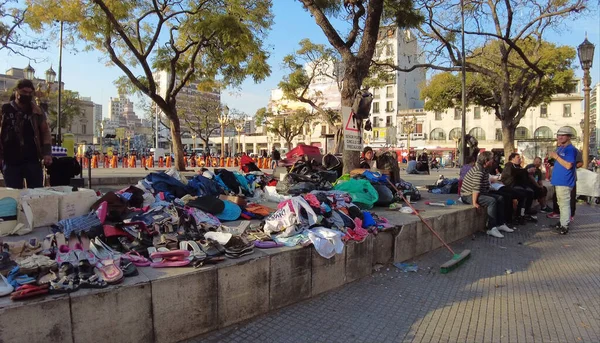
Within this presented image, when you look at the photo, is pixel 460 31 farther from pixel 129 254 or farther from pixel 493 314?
pixel 129 254

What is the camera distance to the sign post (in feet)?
23.8

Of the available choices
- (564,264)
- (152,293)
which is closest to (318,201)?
(152,293)

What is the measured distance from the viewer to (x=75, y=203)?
4.20 meters

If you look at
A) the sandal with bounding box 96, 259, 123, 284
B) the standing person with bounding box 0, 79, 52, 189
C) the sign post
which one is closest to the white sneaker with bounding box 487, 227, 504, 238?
the sign post

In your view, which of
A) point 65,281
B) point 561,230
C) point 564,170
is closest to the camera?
point 65,281

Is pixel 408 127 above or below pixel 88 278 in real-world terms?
above

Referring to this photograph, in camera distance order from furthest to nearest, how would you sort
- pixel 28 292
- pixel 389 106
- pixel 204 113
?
pixel 389 106
pixel 204 113
pixel 28 292

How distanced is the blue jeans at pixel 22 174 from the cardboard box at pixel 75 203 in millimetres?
910

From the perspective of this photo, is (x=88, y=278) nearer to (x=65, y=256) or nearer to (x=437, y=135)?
(x=65, y=256)

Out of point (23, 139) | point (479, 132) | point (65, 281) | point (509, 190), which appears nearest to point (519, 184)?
point (509, 190)

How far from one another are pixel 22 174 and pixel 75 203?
3.84ft

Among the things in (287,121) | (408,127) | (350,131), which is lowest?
(350,131)

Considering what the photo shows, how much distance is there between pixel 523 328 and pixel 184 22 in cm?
→ 1620

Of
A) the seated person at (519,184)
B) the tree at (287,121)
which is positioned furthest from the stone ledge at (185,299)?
the tree at (287,121)
